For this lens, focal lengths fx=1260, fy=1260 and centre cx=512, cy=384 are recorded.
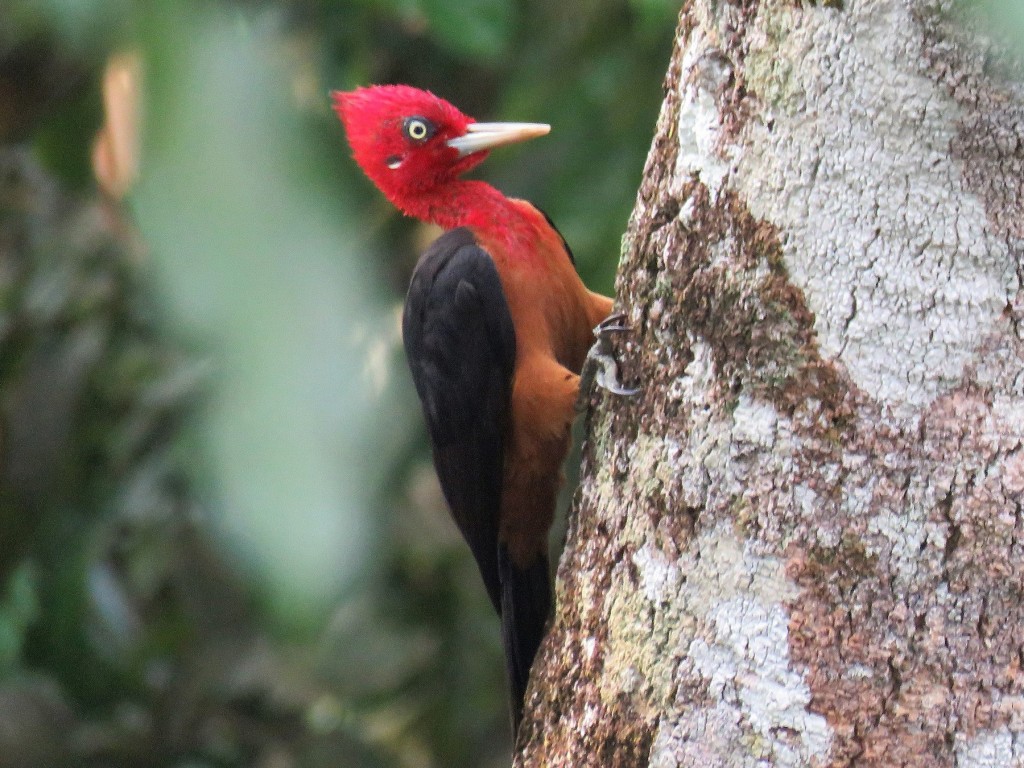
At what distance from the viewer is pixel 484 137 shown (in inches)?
128

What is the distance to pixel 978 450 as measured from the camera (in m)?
1.93

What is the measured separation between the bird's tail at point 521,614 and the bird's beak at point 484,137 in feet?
3.35

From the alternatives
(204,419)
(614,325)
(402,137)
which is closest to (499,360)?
(614,325)

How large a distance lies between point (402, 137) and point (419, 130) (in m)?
0.05

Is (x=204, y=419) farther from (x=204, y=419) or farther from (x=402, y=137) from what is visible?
(x=402, y=137)

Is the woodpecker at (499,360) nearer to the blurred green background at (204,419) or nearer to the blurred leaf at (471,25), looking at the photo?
the blurred green background at (204,419)

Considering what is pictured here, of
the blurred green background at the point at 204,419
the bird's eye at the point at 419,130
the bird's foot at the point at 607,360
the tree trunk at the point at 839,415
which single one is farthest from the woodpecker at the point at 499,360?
the tree trunk at the point at 839,415

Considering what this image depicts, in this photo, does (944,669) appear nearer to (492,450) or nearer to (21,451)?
(492,450)

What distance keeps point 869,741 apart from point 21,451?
2861 mm

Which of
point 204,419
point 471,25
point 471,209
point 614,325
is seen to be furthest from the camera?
point 471,209

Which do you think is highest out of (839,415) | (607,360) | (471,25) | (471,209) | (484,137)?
(471,25)

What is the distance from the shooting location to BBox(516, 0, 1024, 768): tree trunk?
1920 millimetres

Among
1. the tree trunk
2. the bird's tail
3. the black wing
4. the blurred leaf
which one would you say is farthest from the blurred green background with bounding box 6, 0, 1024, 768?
the tree trunk

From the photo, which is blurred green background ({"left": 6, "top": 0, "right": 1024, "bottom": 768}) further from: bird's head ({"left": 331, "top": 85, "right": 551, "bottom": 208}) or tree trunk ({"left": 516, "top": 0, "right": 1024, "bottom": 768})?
tree trunk ({"left": 516, "top": 0, "right": 1024, "bottom": 768})
